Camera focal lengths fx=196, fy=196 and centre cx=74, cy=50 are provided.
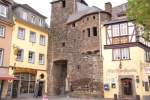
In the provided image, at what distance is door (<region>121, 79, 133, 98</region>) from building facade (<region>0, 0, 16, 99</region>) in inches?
427

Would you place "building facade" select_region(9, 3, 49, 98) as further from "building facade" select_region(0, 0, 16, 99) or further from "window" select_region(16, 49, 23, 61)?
"building facade" select_region(0, 0, 16, 99)

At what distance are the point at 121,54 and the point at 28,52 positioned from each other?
1093 centimetres

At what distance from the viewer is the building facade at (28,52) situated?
852 inches

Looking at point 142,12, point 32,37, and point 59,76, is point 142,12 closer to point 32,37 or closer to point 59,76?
point 32,37

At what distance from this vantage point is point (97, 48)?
69.1 ft

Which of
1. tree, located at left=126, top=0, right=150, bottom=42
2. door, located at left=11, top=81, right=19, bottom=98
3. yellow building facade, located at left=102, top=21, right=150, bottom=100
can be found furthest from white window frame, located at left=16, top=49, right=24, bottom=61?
tree, located at left=126, top=0, right=150, bottom=42

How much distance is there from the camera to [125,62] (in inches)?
753

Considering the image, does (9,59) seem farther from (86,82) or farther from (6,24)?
(86,82)

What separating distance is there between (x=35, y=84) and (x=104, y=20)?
11.3 m

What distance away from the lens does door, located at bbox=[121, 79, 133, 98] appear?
18.7 m

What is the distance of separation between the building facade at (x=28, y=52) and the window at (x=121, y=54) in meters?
10.1

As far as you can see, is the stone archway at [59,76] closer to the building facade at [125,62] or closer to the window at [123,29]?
the building facade at [125,62]

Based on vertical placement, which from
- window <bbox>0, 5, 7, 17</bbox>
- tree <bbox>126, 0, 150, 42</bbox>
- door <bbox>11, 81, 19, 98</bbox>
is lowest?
door <bbox>11, 81, 19, 98</bbox>

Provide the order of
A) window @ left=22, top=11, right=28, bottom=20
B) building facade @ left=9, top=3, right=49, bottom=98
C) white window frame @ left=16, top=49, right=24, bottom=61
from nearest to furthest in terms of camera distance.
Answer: building facade @ left=9, top=3, right=49, bottom=98
white window frame @ left=16, top=49, right=24, bottom=61
window @ left=22, top=11, right=28, bottom=20
